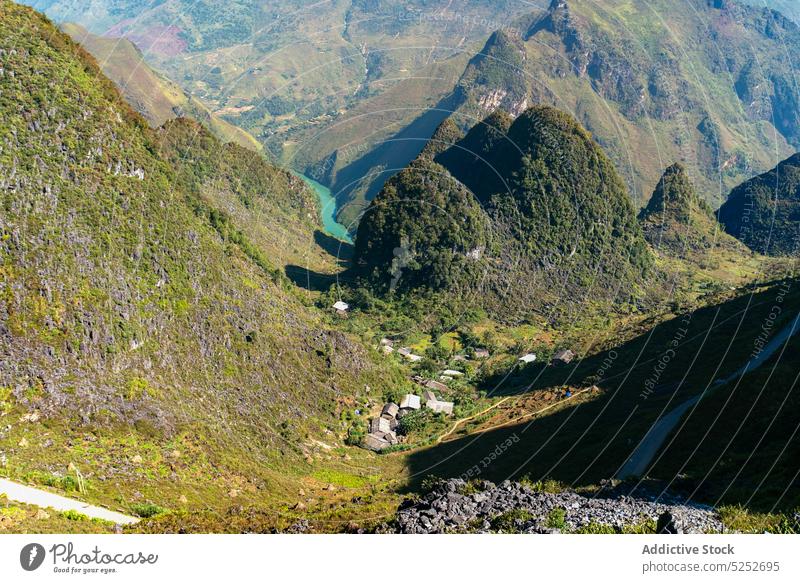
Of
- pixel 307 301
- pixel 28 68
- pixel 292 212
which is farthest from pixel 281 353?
pixel 292 212

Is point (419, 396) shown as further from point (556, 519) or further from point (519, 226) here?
point (519, 226)

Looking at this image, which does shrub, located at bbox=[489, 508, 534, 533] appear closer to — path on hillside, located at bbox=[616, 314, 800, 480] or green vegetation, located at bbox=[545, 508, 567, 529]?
green vegetation, located at bbox=[545, 508, 567, 529]

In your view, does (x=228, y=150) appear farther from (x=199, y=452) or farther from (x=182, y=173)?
(x=199, y=452)

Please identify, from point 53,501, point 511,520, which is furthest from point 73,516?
point 511,520

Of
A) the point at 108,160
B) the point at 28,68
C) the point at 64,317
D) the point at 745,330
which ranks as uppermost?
the point at 28,68
